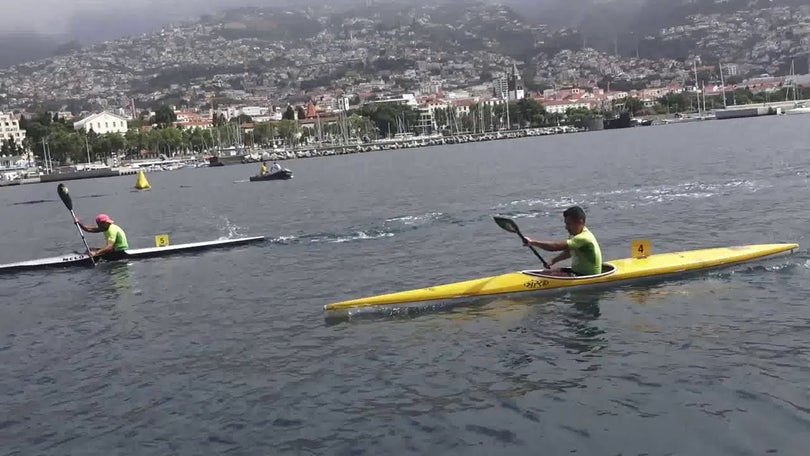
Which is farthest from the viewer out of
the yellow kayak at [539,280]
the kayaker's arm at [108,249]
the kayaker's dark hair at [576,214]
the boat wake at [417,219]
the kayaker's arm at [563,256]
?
the boat wake at [417,219]

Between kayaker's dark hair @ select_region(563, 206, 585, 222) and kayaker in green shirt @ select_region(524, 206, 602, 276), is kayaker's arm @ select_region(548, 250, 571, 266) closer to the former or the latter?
kayaker in green shirt @ select_region(524, 206, 602, 276)

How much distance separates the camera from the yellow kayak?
55.7 feet

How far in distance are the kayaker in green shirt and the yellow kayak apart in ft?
0.73

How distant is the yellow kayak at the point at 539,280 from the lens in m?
17.0

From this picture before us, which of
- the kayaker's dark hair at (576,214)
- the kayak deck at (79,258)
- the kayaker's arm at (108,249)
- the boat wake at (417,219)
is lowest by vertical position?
the boat wake at (417,219)

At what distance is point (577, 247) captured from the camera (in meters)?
17.1

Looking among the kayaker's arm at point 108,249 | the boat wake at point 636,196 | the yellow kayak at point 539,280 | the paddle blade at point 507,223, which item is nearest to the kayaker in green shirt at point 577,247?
the yellow kayak at point 539,280

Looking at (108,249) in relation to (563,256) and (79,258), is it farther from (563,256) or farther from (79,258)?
(563,256)

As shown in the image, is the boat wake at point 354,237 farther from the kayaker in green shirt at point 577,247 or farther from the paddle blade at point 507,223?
the kayaker in green shirt at point 577,247

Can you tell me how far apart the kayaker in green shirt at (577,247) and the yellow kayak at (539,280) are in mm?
221

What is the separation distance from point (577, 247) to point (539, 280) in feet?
3.52

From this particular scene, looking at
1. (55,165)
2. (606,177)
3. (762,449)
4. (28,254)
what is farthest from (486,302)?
(55,165)

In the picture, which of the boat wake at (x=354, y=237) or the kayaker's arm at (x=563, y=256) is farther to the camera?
the boat wake at (x=354, y=237)

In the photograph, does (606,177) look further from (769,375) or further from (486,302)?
(769,375)
